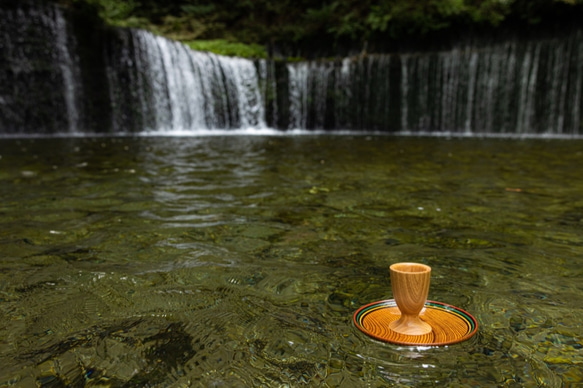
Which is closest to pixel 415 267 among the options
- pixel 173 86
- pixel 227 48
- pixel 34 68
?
pixel 34 68

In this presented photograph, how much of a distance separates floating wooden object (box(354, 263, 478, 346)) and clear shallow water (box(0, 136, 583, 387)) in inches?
2.0

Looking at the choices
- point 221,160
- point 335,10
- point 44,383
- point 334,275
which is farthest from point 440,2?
point 44,383

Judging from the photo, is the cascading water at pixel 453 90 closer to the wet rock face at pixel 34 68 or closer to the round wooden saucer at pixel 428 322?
the wet rock face at pixel 34 68

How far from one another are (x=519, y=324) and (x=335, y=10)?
21.7 m

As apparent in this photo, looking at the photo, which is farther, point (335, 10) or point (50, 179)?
point (335, 10)

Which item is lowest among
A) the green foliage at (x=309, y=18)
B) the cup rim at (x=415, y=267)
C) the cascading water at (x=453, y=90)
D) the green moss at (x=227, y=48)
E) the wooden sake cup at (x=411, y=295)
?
the wooden sake cup at (x=411, y=295)

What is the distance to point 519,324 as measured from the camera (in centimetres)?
193

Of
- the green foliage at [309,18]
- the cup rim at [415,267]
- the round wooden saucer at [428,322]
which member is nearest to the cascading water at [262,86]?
the green foliage at [309,18]

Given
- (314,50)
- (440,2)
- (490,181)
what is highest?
(440,2)

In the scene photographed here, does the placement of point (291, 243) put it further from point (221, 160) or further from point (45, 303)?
point (221, 160)

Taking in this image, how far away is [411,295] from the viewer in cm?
169

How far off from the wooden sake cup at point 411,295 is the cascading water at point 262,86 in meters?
16.5

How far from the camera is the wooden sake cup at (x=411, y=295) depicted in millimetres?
1680

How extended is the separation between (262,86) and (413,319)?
18.8 m
